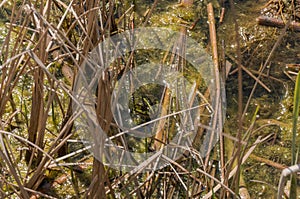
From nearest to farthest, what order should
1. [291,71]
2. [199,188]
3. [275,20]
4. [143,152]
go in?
1. [199,188]
2. [143,152]
3. [291,71]
4. [275,20]

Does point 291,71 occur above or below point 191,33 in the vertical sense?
below

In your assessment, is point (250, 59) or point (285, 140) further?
point (250, 59)

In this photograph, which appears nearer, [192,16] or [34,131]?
[34,131]

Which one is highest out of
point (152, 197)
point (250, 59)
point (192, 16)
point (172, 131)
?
point (192, 16)

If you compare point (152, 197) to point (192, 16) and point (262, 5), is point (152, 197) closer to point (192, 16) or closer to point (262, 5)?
point (192, 16)

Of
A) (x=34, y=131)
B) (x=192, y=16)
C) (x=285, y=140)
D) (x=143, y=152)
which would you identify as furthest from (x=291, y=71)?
(x=34, y=131)

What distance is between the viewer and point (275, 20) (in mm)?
1842

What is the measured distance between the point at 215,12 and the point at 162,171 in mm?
762

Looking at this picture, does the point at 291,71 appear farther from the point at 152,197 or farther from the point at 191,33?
the point at 152,197

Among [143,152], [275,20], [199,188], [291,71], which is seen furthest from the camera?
[275,20]

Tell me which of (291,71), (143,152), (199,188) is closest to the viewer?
(199,188)

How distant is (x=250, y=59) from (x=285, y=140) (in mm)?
332

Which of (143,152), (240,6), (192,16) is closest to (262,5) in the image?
(240,6)

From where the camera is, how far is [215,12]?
1910 mm
